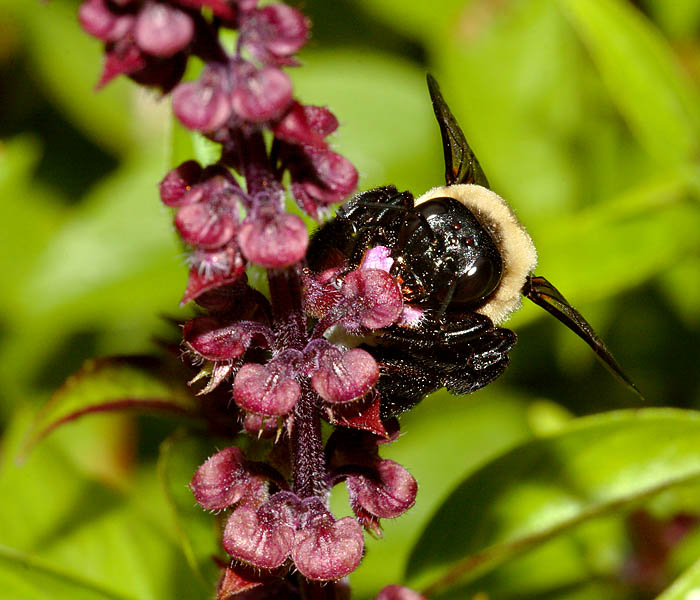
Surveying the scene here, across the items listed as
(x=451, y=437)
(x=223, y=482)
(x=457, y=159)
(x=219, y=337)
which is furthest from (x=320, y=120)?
(x=451, y=437)

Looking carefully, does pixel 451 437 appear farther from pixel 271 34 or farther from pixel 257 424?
pixel 271 34

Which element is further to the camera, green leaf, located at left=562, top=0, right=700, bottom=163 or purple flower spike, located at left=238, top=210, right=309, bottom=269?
green leaf, located at left=562, top=0, right=700, bottom=163

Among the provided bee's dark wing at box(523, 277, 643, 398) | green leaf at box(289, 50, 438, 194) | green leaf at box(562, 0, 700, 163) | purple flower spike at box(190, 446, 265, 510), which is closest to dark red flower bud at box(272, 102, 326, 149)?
purple flower spike at box(190, 446, 265, 510)

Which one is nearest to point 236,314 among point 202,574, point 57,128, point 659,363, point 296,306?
point 296,306

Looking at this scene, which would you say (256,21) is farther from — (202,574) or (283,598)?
(202,574)

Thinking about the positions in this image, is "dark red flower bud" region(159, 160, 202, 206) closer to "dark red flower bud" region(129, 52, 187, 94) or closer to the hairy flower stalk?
the hairy flower stalk

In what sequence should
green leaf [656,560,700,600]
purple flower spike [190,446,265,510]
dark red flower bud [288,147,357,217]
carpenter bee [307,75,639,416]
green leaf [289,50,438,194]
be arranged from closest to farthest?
1. dark red flower bud [288,147,357,217]
2. purple flower spike [190,446,265,510]
3. carpenter bee [307,75,639,416]
4. green leaf [656,560,700,600]
5. green leaf [289,50,438,194]

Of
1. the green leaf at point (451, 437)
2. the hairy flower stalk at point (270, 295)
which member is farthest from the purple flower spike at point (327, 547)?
the green leaf at point (451, 437)

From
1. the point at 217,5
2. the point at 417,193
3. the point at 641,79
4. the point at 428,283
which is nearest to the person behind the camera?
the point at 217,5
